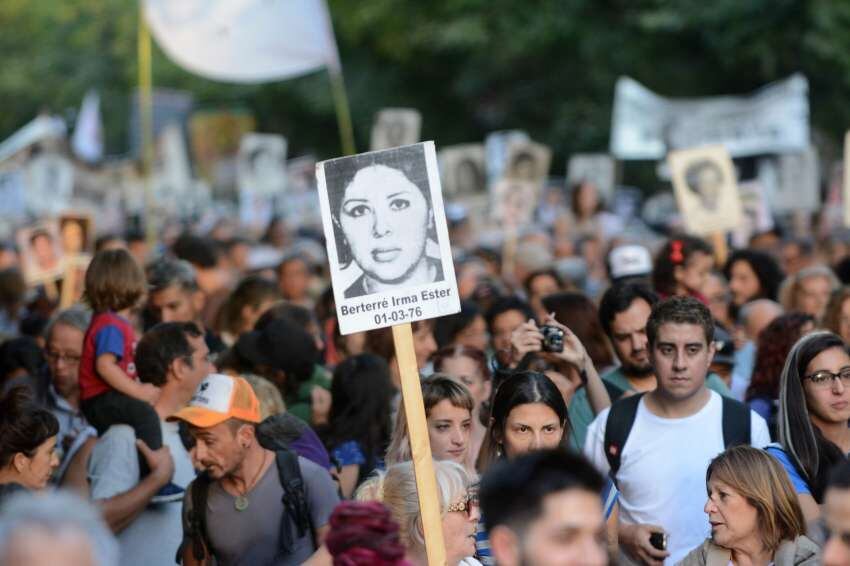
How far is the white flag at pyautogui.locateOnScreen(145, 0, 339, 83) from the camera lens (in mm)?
14734

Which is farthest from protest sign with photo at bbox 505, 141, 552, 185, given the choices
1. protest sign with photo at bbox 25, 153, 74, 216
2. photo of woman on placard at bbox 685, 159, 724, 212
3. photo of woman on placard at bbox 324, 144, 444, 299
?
photo of woman on placard at bbox 324, 144, 444, 299

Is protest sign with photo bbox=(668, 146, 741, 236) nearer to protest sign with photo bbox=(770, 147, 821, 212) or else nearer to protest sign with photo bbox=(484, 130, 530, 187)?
protest sign with photo bbox=(484, 130, 530, 187)

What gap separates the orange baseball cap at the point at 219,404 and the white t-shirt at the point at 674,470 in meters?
1.43

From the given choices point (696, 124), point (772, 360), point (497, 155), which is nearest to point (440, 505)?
point (772, 360)

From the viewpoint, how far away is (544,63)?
2959 centimetres

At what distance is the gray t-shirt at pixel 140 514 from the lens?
20.3ft

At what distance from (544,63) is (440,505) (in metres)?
25.2

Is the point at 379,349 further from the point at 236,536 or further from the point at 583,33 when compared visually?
the point at 583,33

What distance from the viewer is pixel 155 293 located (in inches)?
325

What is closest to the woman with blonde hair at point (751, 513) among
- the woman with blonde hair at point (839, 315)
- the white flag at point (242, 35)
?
the woman with blonde hair at point (839, 315)

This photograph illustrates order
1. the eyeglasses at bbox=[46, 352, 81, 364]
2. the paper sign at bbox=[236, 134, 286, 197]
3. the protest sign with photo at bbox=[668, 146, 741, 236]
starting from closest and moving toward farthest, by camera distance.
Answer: the eyeglasses at bbox=[46, 352, 81, 364] < the protest sign with photo at bbox=[668, 146, 741, 236] < the paper sign at bbox=[236, 134, 286, 197]

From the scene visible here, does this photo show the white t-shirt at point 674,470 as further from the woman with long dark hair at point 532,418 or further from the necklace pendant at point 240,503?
the necklace pendant at point 240,503

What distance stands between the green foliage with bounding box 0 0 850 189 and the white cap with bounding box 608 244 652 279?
14.9 metres

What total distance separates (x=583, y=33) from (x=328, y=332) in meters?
18.9
